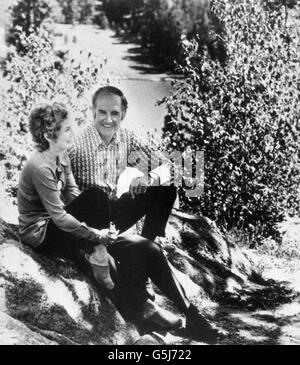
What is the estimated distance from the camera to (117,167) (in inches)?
148

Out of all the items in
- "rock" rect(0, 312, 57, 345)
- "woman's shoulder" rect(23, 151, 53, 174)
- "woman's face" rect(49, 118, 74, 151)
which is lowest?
"rock" rect(0, 312, 57, 345)

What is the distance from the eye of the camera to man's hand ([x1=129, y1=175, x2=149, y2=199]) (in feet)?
11.7

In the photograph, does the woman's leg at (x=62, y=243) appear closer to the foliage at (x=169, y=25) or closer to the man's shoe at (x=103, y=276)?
the man's shoe at (x=103, y=276)

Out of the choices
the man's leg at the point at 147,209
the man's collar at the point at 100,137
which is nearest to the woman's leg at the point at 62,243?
the man's leg at the point at 147,209

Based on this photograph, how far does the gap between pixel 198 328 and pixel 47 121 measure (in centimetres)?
166

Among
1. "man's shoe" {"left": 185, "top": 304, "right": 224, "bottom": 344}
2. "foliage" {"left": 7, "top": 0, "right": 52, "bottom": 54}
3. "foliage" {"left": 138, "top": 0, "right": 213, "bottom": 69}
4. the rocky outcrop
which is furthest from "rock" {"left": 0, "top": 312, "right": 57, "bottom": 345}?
"foliage" {"left": 138, "top": 0, "right": 213, "bottom": 69}

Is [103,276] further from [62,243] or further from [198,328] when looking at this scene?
[198,328]

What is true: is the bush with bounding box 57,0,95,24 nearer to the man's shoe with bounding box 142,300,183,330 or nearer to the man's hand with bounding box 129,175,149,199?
the man's hand with bounding box 129,175,149,199

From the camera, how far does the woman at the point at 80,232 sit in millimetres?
3107

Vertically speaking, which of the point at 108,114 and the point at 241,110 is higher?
the point at 108,114

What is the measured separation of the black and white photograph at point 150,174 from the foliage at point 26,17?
0.7 inches

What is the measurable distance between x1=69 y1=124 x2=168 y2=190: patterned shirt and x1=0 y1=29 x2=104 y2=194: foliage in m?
1.20

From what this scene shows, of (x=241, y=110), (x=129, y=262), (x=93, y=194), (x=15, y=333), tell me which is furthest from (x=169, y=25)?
(x=15, y=333)

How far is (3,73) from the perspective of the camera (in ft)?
16.9
